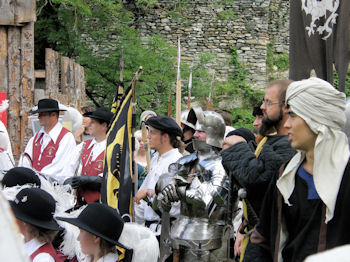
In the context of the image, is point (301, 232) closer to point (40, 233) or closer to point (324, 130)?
point (324, 130)

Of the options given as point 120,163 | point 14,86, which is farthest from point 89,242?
point 14,86

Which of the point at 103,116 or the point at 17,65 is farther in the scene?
the point at 17,65

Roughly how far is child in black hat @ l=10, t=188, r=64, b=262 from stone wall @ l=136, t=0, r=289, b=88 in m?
14.8

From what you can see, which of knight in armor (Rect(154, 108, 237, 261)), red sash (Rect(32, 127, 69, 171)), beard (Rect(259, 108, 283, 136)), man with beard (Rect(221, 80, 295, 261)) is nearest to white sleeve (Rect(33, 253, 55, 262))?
man with beard (Rect(221, 80, 295, 261))

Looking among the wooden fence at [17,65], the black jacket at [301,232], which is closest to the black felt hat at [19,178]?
the black jacket at [301,232]

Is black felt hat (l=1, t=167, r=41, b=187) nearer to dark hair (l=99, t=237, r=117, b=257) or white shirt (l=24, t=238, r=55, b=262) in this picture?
white shirt (l=24, t=238, r=55, b=262)

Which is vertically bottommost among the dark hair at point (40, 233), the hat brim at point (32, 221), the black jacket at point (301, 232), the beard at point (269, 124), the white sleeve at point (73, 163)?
the white sleeve at point (73, 163)

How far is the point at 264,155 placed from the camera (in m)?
2.96

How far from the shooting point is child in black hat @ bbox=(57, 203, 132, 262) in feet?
10.5

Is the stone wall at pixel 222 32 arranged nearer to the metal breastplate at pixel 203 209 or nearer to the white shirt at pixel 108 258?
the metal breastplate at pixel 203 209

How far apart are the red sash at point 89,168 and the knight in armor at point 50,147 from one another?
31 cm

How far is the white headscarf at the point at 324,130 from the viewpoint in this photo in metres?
2.36

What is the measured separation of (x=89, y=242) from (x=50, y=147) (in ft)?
10.5

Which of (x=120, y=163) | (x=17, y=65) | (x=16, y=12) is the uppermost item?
(x=16, y=12)
